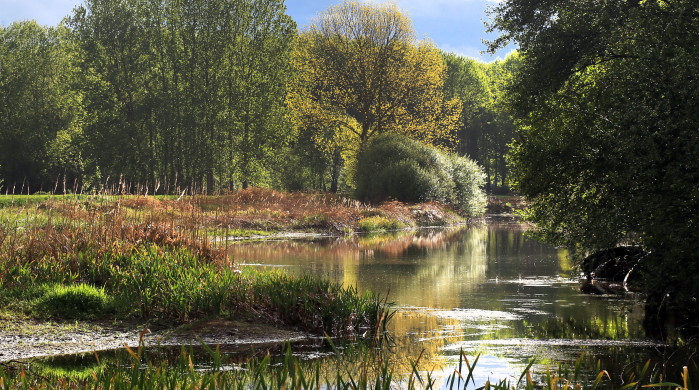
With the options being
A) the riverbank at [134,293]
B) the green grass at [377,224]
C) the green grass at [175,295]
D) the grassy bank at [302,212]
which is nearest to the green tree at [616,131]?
the riverbank at [134,293]

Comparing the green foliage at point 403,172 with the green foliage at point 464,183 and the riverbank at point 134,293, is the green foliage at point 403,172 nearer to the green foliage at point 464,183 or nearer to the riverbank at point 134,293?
the green foliage at point 464,183

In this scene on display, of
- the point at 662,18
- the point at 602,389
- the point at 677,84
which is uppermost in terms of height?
the point at 662,18

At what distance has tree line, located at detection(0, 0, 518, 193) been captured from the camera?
48438 mm

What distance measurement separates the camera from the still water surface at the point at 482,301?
9.76 meters

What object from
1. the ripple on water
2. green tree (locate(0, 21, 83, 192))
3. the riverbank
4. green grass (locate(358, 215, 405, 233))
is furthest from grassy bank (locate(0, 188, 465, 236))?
green tree (locate(0, 21, 83, 192))

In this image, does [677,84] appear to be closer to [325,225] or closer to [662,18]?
[662,18]

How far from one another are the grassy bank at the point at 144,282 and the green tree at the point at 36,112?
40.0 metres

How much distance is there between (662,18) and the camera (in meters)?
15.0

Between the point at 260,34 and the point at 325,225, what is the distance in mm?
22447

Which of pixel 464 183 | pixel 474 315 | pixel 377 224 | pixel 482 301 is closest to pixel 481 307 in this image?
pixel 482 301

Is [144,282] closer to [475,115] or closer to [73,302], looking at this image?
[73,302]

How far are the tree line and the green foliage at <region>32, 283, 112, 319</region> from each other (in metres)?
36.0

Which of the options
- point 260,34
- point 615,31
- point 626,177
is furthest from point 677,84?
point 260,34

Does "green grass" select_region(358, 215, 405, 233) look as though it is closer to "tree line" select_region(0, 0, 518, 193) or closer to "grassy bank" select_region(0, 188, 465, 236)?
"grassy bank" select_region(0, 188, 465, 236)
